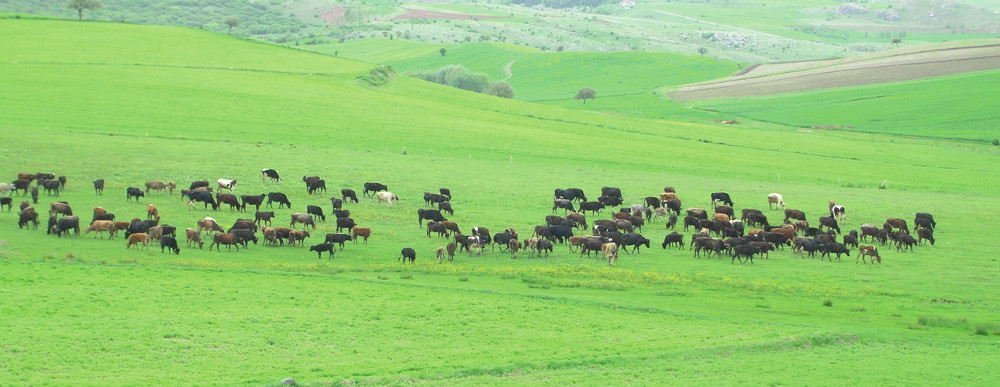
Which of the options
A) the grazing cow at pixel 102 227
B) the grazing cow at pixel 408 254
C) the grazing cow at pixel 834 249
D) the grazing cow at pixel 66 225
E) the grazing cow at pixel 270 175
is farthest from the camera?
the grazing cow at pixel 270 175

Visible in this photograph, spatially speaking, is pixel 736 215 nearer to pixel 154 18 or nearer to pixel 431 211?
pixel 431 211

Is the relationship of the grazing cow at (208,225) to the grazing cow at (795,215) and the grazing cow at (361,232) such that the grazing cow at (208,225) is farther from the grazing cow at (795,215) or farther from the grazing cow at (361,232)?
the grazing cow at (795,215)

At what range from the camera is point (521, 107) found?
3912 inches

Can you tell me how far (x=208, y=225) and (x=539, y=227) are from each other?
14.2 m

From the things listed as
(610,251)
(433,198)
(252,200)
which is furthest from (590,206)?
(252,200)

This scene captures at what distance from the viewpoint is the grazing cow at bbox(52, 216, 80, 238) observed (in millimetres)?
36406

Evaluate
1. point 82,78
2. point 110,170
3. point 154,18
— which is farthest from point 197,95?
point 154,18

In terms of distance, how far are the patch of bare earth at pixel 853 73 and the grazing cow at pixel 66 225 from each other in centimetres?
11539

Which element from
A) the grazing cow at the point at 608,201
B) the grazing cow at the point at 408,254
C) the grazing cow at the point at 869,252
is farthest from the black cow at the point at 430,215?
the grazing cow at the point at 869,252

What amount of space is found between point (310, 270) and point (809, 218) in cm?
2846

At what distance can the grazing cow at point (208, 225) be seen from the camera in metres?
38.0

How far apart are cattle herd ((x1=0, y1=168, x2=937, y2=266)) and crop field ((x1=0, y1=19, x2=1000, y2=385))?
2.04 ft

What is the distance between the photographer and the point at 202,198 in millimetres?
43719

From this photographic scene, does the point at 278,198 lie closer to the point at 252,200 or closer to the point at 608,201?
the point at 252,200
